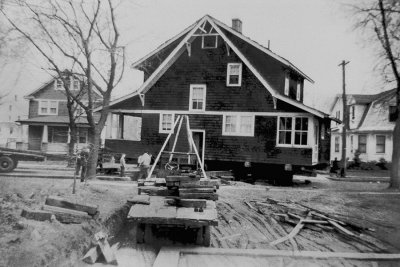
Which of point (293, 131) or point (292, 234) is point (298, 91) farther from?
point (292, 234)

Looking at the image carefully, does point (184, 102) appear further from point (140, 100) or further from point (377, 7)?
point (377, 7)

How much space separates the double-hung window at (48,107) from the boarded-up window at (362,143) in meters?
32.9

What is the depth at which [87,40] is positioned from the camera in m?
19.0

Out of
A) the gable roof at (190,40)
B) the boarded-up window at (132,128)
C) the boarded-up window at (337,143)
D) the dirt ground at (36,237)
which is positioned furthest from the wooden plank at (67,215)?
the boarded-up window at (132,128)

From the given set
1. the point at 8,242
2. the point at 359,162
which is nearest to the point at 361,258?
the point at 8,242

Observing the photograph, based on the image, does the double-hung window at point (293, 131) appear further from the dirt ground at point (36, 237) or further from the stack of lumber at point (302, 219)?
the dirt ground at point (36, 237)

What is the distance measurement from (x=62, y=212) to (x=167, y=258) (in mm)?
2596

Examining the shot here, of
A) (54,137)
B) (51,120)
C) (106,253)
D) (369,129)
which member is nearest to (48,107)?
(51,120)

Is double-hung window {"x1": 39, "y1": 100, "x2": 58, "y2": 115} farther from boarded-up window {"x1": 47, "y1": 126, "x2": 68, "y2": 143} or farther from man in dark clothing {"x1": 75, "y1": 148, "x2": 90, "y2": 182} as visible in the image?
man in dark clothing {"x1": 75, "y1": 148, "x2": 90, "y2": 182}

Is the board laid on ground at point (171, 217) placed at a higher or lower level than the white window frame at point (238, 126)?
lower

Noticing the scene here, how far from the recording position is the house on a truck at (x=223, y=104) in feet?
74.9

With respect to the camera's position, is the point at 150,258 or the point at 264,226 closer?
the point at 150,258

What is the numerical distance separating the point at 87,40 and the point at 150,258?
44.8 feet

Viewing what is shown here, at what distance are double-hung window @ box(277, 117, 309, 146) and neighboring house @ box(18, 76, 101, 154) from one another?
72.7ft
